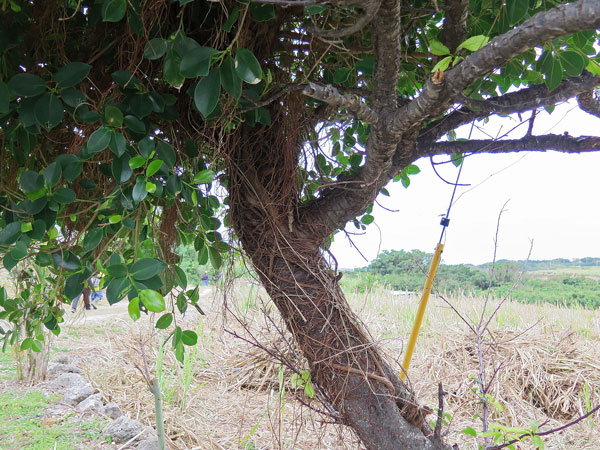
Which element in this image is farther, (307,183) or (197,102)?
(307,183)

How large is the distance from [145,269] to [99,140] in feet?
0.65

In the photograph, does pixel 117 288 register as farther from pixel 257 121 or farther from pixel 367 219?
pixel 367 219

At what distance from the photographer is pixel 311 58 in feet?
2.96

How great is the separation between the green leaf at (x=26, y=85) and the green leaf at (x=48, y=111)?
14 mm

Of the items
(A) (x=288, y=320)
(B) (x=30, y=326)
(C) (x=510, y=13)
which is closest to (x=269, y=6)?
(C) (x=510, y=13)

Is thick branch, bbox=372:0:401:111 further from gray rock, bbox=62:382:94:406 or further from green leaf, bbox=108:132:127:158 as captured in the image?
gray rock, bbox=62:382:94:406

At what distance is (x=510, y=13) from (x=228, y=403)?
2.64 meters

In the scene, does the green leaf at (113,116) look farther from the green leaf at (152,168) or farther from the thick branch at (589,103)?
the thick branch at (589,103)

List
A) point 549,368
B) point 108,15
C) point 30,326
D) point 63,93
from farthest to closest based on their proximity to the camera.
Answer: point 549,368
point 30,326
point 63,93
point 108,15

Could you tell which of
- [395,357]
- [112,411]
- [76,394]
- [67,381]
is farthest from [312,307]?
[67,381]

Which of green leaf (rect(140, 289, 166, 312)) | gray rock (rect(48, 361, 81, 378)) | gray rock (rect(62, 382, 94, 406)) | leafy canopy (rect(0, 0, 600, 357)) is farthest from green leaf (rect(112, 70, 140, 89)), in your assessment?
gray rock (rect(48, 361, 81, 378))

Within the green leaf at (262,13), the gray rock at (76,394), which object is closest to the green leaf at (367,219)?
the green leaf at (262,13)

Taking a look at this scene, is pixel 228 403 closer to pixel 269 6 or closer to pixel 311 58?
pixel 311 58

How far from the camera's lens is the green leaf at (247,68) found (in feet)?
1.93
